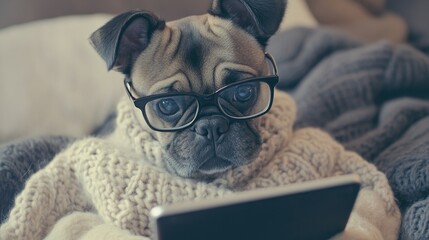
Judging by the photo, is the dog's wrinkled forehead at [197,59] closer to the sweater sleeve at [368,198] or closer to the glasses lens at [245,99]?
the glasses lens at [245,99]

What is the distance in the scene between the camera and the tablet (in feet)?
2.52

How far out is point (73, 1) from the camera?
5.81ft

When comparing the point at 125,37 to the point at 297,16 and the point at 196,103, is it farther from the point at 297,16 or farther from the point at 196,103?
the point at 297,16

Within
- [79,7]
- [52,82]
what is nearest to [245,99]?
[52,82]

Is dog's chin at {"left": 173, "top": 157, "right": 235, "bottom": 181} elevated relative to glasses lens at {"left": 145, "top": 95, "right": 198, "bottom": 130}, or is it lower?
lower

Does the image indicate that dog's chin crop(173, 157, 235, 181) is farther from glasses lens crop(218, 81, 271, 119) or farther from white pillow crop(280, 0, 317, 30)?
white pillow crop(280, 0, 317, 30)

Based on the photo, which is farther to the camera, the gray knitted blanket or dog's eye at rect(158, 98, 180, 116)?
the gray knitted blanket

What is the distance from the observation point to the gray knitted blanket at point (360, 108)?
3.71ft

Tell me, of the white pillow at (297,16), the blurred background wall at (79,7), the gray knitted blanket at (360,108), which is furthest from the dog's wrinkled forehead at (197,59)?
the white pillow at (297,16)

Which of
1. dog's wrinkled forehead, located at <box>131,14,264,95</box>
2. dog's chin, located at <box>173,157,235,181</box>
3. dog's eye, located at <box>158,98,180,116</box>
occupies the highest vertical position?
dog's wrinkled forehead, located at <box>131,14,264,95</box>

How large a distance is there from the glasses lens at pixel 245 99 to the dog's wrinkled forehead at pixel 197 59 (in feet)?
0.06

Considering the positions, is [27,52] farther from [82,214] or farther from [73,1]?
[82,214]

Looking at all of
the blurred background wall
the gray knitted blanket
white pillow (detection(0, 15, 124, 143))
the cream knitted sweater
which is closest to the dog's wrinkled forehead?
the cream knitted sweater

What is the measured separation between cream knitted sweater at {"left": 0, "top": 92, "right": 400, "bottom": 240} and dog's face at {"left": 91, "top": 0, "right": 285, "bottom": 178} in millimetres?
39
